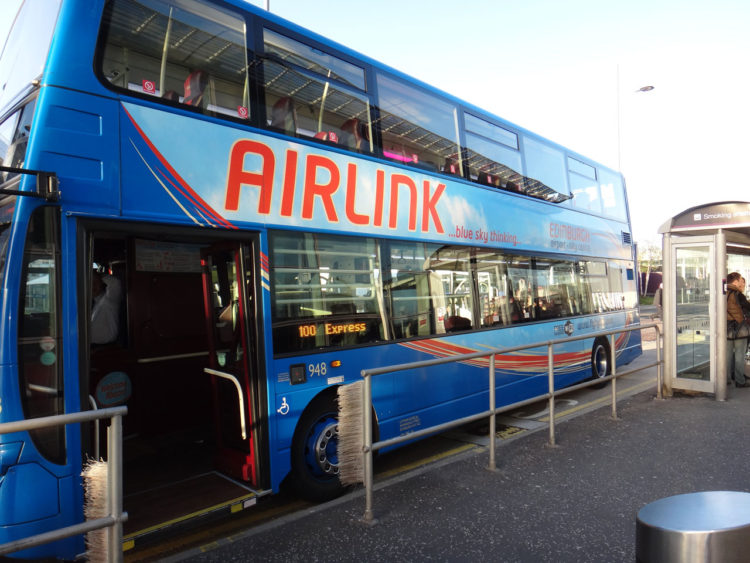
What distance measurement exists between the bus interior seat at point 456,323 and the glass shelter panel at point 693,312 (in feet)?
12.3

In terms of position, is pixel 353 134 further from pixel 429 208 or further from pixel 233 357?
pixel 233 357

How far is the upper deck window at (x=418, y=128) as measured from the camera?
18.4ft

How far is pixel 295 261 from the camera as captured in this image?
4441 mm

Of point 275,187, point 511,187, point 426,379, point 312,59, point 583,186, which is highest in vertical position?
point 312,59

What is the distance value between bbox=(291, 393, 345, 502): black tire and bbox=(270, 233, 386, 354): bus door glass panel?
581 millimetres

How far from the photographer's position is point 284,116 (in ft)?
15.1

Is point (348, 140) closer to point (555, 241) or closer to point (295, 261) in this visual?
point (295, 261)

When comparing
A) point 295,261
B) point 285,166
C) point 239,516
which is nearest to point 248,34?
point 285,166

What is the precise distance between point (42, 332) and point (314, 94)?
3.10 meters

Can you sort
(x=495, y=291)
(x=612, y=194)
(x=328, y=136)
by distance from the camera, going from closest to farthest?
(x=328, y=136)
(x=495, y=291)
(x=612, y=194)

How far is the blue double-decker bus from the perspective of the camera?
10.2 feet

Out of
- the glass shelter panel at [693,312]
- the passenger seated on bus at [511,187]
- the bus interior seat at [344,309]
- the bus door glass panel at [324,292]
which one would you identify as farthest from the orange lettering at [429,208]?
the glass shelter panel at [693,312]

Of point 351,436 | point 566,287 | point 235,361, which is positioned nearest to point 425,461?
point 351,436

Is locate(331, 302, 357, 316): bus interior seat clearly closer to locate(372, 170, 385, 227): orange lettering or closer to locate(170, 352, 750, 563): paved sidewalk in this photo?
locate(372, 170, 385, 227): orange lettering
